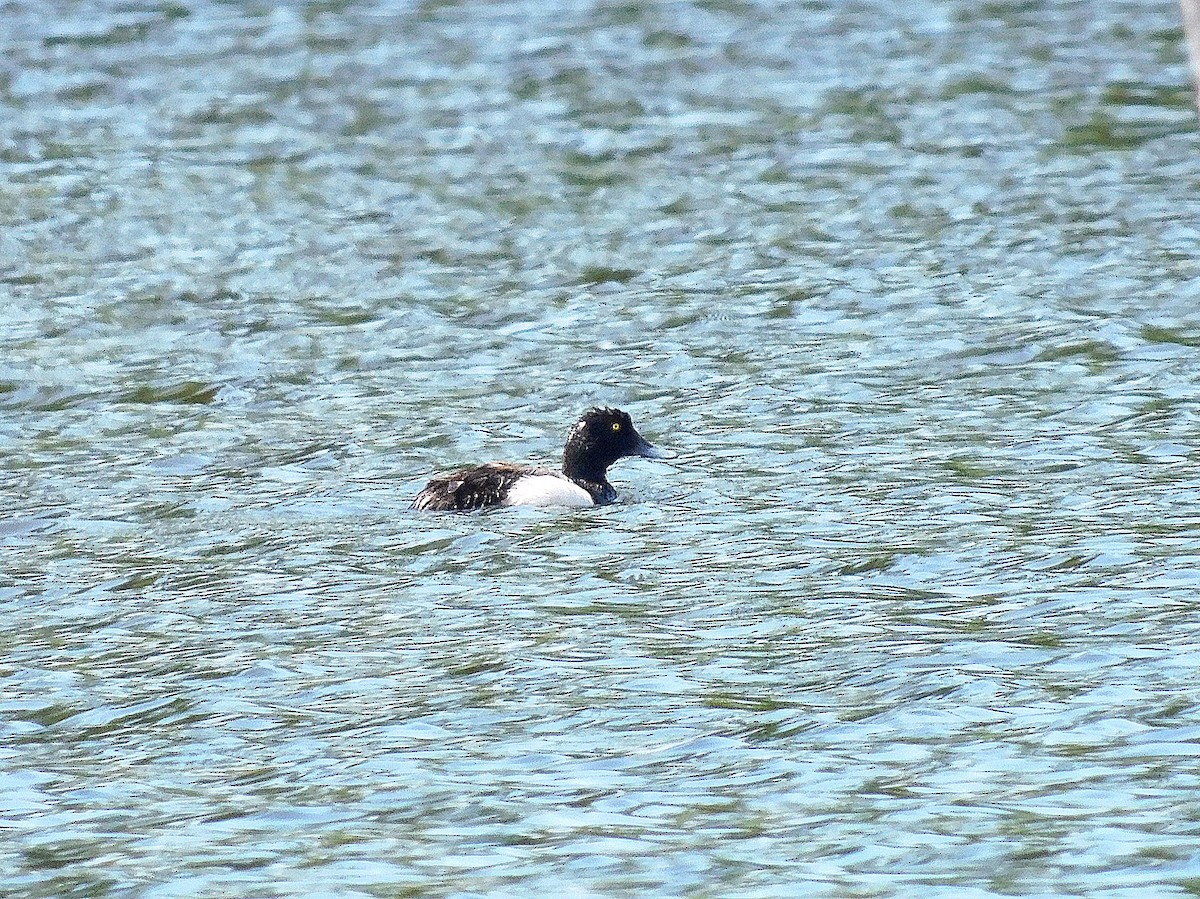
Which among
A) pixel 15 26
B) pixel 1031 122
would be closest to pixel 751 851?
pixel 1031 122

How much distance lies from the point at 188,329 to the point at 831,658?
392 inches

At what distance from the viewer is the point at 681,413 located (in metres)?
17.5

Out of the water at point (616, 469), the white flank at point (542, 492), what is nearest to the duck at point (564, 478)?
the white flank at point (542, 492)

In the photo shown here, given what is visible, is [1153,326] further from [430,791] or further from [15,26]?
[15,26]

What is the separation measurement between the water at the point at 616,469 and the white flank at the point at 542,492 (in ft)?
0.41

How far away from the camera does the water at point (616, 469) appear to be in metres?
9.83

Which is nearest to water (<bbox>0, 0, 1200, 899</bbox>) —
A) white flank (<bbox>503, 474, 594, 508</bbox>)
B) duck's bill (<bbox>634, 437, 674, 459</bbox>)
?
white flank (<bbox>503, 474, 594, 508</bbox>)

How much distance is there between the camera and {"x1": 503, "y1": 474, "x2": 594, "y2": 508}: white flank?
15.2 meters

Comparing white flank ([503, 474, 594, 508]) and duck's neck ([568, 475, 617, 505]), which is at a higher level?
white flank ([503, 474, 594, 508])

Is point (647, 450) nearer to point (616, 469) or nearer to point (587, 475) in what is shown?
point (587, 475)

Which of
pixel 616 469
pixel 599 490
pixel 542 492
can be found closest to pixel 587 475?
pixel 599 490

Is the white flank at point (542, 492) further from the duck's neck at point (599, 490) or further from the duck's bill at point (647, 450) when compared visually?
the duck's bill at point (647, 450)

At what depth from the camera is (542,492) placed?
15.2m

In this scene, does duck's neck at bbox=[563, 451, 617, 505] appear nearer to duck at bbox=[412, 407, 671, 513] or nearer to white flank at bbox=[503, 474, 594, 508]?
duck at bbox=[412, 407, 671, 513]
